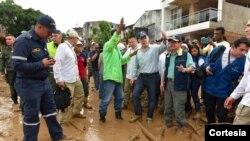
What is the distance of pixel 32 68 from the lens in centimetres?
425

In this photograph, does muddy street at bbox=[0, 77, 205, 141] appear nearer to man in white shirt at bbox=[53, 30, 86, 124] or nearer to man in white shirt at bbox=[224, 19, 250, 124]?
man in white shirt at bbox=[53, 30, 86, 124]

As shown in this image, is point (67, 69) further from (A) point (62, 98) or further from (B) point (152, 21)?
(B) point (152, 21)

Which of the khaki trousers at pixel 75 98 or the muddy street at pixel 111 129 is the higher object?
the khaki trousers at pixel 75 98

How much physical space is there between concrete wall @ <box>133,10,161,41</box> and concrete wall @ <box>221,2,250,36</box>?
10368 mm

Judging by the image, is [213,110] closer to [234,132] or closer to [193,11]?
[234,132]

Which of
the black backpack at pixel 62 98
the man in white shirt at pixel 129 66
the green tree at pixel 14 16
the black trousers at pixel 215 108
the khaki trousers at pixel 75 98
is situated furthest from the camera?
the green tree at pixel 14 16

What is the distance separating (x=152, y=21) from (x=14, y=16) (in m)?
17.2

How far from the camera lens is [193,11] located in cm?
2455

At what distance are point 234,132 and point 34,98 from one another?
2866mm

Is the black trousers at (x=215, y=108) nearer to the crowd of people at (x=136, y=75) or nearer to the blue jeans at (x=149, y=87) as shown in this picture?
the crowd of people at (x=136, y=75)

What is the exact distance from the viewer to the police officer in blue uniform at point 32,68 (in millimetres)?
4250

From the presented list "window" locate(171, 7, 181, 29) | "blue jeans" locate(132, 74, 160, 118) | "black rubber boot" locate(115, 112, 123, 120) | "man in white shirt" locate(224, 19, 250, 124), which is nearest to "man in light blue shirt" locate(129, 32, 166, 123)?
"blue jeans" locate(132, 74, 160, 118)

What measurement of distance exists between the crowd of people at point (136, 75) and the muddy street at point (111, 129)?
0.17 m

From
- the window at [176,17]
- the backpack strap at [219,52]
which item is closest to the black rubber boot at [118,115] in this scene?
the backpack strap at [219,52]
